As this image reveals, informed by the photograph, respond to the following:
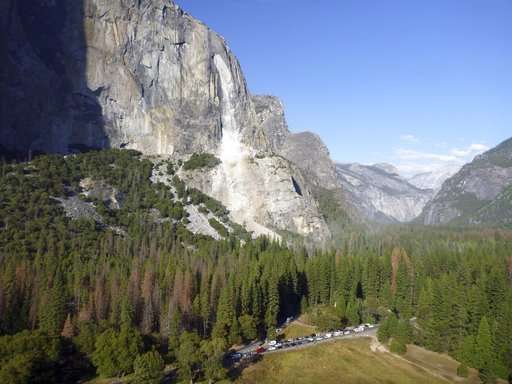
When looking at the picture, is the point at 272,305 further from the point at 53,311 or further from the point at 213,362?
the point at 53,311

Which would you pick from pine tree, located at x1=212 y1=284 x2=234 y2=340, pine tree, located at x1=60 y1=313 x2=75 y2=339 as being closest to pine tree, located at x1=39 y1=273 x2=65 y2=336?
pine tree, located at x1=60 y1=313 x2=75 y2=339

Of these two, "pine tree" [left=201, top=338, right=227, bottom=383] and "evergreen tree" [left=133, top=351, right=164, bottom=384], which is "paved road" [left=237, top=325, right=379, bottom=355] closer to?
"pine tree" [left=201, top=338, right=227, bottom=383]

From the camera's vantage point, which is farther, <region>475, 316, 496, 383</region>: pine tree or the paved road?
the paved road

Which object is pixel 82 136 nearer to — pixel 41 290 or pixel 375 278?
pixel 41 290

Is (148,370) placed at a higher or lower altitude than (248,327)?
lower

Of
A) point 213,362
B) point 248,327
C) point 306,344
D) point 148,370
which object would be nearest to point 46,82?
point 248,327

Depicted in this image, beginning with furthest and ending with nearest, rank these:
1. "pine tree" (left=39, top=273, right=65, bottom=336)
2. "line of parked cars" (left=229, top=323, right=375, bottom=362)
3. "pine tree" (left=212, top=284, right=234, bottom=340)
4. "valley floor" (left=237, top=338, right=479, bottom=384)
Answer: "pine tree" (left=212, top=284, right=234, bottom=340) < "pine tree" (left=39, top=273, right=65, bottom=336) < "line of parked cars" (left=229, top=323, right=375, bottom=362) < "valley floor" (left=237, top=338, right=479, bottom=384)

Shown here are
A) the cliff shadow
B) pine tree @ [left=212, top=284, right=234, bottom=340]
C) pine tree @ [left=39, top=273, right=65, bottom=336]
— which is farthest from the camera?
the cliff shadow
